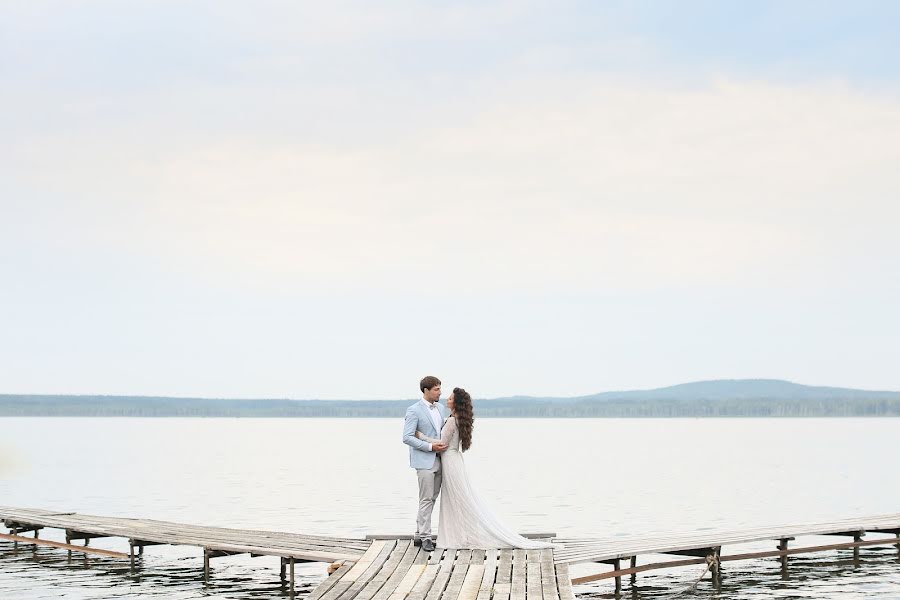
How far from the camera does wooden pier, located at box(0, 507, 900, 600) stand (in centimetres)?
1447

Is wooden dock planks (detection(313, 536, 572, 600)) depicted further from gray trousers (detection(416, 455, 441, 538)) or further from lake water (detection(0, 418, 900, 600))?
lake water (detection(0, 418, 900, 600))

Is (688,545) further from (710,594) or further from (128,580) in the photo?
(128,580)

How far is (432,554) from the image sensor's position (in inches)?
672

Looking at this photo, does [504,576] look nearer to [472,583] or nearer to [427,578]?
[472,583]

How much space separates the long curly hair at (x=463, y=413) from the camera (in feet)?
54.3

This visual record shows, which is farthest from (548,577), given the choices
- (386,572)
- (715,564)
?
(715,564)

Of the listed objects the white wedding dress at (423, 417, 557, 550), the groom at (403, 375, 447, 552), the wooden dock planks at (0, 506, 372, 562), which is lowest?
the wooden dock planks at (0, 506, 372, 562)

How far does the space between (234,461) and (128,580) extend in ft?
228

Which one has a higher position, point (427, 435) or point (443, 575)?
point (427, 435)

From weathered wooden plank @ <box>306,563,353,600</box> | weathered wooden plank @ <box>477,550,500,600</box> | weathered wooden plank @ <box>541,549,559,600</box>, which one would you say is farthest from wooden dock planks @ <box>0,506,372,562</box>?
weathered wooden plank @ <box>541,549,559,600</box>

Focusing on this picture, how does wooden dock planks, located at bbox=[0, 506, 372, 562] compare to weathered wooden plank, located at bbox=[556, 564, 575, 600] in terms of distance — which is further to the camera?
wooden dock planks, located at bbox=[0, 506, 372, 562]

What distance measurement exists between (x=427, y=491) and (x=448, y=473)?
0.44 meters

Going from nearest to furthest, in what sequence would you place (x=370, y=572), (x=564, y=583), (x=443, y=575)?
(x=564, y=583)
(x=443, y=575)
(x=370, y=572)

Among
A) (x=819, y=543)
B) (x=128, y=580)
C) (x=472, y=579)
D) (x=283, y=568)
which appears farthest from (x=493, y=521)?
(x=819, y=543)
